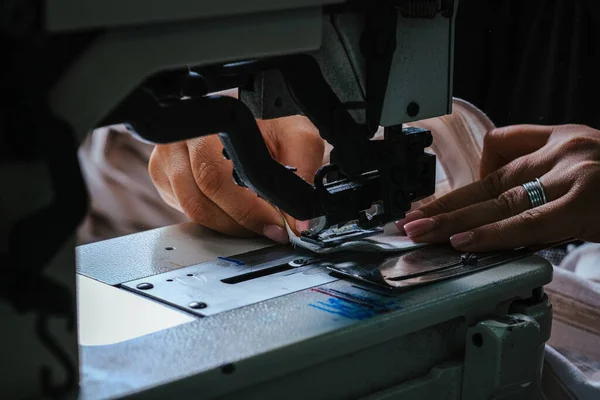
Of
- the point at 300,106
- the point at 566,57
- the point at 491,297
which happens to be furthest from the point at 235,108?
the point at 566,57

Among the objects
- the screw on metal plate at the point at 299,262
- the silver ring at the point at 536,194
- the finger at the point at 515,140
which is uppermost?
the finger at the point at 515,140

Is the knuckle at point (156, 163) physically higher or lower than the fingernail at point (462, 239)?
higher

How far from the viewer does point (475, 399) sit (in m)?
1.45

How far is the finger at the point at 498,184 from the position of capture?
6.03 feet

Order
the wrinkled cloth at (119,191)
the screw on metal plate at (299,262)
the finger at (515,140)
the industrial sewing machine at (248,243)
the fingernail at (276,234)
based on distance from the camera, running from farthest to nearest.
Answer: the wrinkled cloth at (119,191), the finger at (515,140), the fingernail at (276,234), the screw on metal plate at (299,262), the industrial sewing machine at (248,243)

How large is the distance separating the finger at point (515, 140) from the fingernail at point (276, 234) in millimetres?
525

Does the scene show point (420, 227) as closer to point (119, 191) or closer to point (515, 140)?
point (515, 140)

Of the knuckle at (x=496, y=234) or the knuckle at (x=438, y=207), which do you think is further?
the knuckle at (x=438, y=207)

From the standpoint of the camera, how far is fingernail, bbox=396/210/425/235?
1757 mm

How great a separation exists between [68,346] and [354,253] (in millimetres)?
633

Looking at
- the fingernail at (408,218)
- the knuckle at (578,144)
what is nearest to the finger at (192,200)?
the fingernail at (408,218)

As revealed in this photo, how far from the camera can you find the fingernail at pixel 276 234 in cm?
168

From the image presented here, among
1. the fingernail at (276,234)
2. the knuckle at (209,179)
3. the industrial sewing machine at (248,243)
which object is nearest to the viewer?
the industrial sewing machine at (248,243)

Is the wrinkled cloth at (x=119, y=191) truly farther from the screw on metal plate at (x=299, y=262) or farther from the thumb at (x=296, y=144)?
the screw on metal plate at (x=299, y=262)
